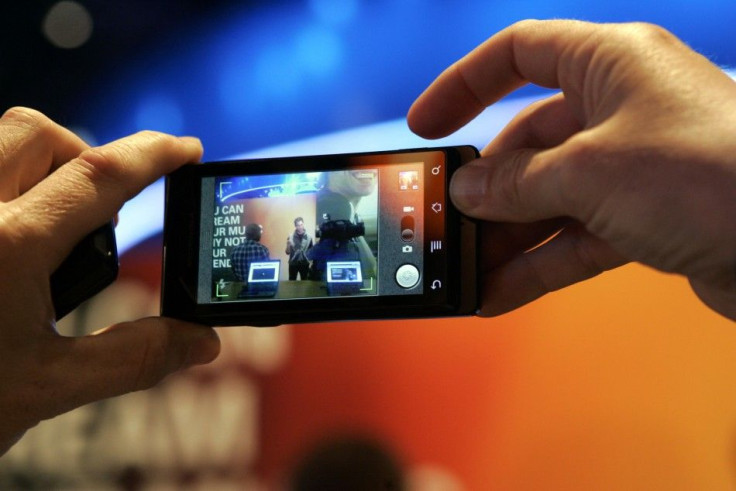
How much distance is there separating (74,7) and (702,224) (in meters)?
1.44

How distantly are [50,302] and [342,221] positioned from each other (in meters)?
0.33

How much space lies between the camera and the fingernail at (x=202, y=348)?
819 mm

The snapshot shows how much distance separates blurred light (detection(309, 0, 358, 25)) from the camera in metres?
1.36

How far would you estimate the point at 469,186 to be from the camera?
0.76 metres

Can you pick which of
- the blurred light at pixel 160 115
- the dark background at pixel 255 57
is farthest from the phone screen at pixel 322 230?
the blurred light at pixel 160 115

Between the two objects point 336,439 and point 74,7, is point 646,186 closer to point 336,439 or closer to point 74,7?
point 336,439

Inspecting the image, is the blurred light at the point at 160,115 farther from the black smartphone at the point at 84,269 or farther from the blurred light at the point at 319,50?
the black smartphone at the point at 84,269

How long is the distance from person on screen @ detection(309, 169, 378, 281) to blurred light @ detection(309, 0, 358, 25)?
24.8 inches

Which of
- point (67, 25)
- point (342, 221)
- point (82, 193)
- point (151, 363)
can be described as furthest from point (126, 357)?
point (67, 25)

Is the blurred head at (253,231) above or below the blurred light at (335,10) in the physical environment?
below

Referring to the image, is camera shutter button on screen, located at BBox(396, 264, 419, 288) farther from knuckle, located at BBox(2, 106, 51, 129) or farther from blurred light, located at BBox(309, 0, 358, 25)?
blurred light, located at BBox(309, 0, 358, 25)

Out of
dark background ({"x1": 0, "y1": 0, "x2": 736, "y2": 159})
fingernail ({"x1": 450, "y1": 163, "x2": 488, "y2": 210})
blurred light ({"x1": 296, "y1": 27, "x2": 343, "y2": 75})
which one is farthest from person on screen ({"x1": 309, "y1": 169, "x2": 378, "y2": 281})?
blurred light ({"x1": 296, "y1": 27, "x2": 343, "y2": 75})

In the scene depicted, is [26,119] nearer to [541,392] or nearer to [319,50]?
[319,50]

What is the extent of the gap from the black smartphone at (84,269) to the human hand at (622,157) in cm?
40
